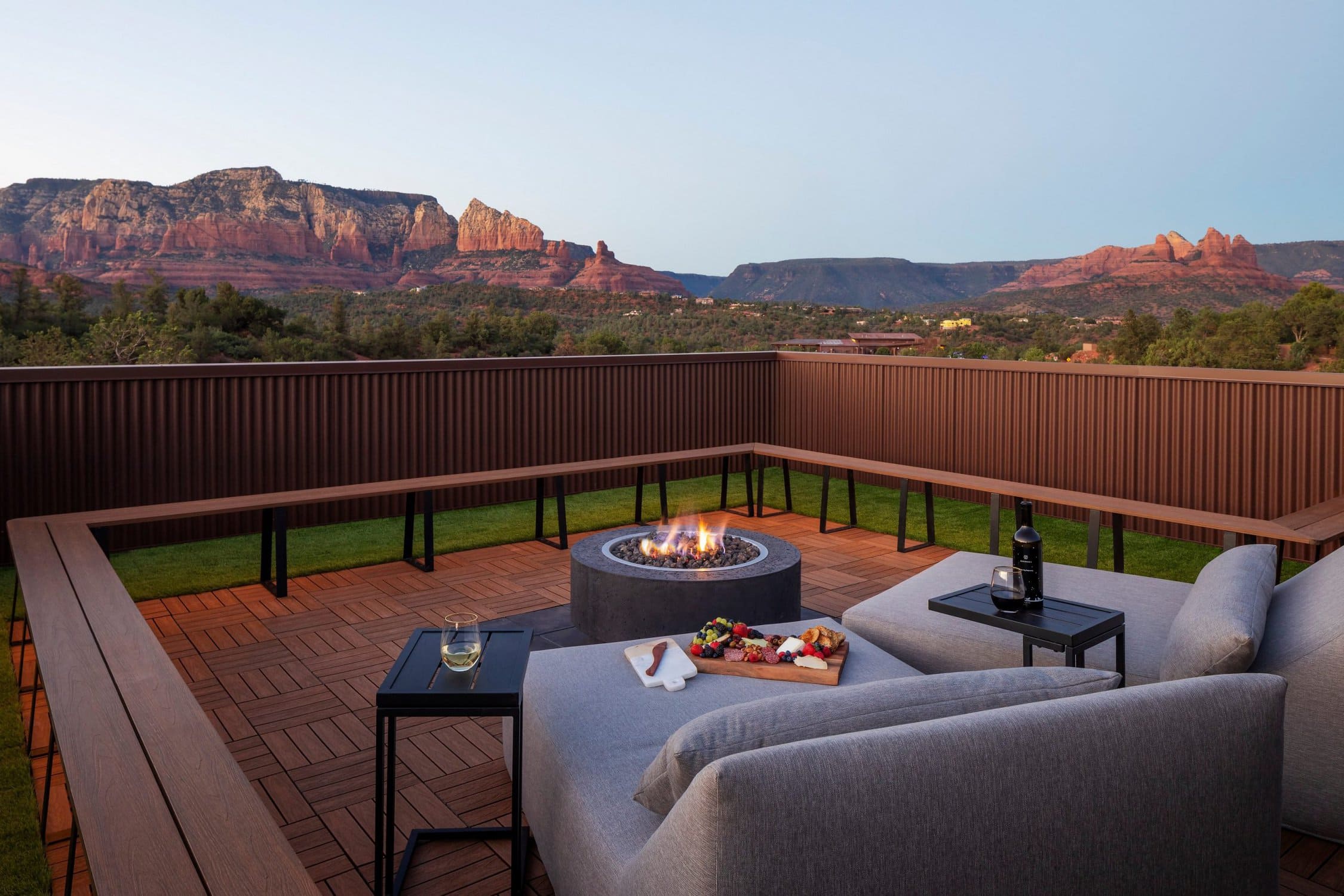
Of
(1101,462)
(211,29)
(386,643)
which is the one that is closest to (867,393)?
(1101,462)

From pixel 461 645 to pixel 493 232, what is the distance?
33451 mm

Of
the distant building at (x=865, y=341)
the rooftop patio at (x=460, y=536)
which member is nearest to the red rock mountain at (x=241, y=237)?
the distant building at (x=865, y=341)

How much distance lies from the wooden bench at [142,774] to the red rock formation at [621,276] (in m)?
35.9

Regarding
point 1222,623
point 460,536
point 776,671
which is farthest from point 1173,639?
point 460,536

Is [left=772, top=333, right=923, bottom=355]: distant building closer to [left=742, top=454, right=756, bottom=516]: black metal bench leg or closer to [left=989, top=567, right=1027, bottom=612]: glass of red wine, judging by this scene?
[left=742, top=454, right=756, bottom=516]: black metal bench leg

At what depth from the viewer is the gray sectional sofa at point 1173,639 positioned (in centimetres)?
222

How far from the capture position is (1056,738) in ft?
4.21

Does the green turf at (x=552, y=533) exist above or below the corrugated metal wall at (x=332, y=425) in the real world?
below

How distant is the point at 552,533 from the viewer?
19.0 ft

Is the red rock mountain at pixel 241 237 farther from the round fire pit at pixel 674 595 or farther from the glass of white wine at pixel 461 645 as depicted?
the glass of white wine at pixel 461 645

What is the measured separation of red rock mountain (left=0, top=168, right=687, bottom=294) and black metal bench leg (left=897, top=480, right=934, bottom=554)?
24.6 m

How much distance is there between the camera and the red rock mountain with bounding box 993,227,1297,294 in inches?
798

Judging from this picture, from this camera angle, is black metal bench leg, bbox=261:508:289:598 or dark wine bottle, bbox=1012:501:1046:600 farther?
black metal bench leg, bbox=261:508:289:598

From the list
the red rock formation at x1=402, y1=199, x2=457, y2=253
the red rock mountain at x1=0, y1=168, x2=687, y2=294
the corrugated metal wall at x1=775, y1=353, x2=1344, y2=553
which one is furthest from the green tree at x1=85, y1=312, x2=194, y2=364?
the red rock formation at x1=402, y1=199, x2=457, y2=253
